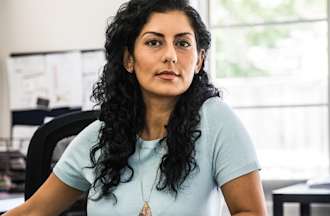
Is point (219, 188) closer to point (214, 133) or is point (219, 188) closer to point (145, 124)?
point (214, 133)

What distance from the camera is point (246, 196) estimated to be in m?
1.31

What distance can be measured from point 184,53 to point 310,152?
1697mm

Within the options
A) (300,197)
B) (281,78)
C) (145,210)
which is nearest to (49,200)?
(145,210)

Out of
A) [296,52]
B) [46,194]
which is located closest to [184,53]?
[46,194]

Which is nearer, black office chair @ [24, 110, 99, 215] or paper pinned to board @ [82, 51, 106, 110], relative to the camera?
black office chair @ [24, 110, 99, 215]

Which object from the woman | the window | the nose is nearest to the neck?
the woman

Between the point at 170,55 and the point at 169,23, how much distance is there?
0.28 feet

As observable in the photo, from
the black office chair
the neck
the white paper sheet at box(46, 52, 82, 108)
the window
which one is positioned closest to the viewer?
the neck

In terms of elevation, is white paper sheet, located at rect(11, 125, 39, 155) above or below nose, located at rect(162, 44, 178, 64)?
below

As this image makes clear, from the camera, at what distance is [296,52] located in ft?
9.80

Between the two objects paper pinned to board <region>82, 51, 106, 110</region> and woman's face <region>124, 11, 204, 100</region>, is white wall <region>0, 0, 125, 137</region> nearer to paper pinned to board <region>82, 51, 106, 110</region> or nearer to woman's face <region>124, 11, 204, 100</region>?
paper pinned to board <region>82, 51, 106, 110</region>

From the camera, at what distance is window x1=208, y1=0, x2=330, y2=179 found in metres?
2.95

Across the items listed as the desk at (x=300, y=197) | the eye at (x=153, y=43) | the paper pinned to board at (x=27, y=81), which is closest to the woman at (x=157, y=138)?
the eye at (x=153, y=43)

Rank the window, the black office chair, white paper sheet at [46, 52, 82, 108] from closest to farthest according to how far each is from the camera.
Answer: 1. the black office chair
2. the window
3. white paper sheet at [46, 52, 82, 108]
